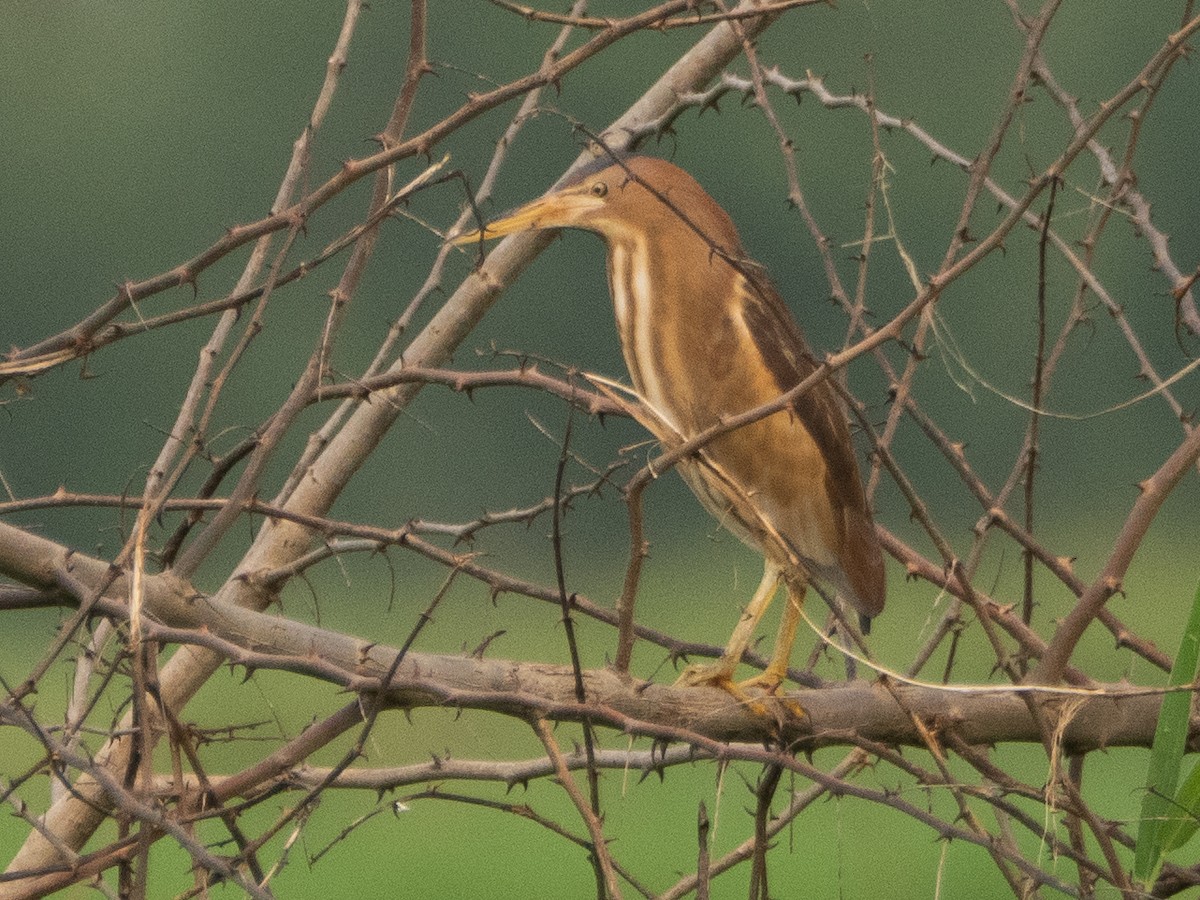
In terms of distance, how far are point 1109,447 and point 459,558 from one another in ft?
7.42

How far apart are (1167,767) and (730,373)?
32cm

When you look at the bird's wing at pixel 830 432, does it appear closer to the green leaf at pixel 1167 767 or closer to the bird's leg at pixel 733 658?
the bird's leg at pixel 733 658

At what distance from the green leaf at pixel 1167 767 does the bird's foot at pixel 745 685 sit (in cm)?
15

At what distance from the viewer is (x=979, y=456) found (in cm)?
260

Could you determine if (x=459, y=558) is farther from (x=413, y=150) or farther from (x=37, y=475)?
(x=37, y=475)

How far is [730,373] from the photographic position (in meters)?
0.85

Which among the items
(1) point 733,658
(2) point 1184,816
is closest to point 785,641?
(1) point 733,658

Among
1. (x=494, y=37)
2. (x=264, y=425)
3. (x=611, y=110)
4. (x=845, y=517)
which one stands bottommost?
(x=845, y=517)

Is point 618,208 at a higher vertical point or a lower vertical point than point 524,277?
lower

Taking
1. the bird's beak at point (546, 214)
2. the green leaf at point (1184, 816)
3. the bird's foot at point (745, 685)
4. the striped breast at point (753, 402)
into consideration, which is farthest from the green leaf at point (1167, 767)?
the bird's beak at point (546, 214)

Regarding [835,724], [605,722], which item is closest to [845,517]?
[835,724]

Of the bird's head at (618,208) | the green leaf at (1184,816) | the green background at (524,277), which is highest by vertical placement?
the green background at (524,277)

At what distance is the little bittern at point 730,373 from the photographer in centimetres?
85

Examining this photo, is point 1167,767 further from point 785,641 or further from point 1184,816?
point 785,641
